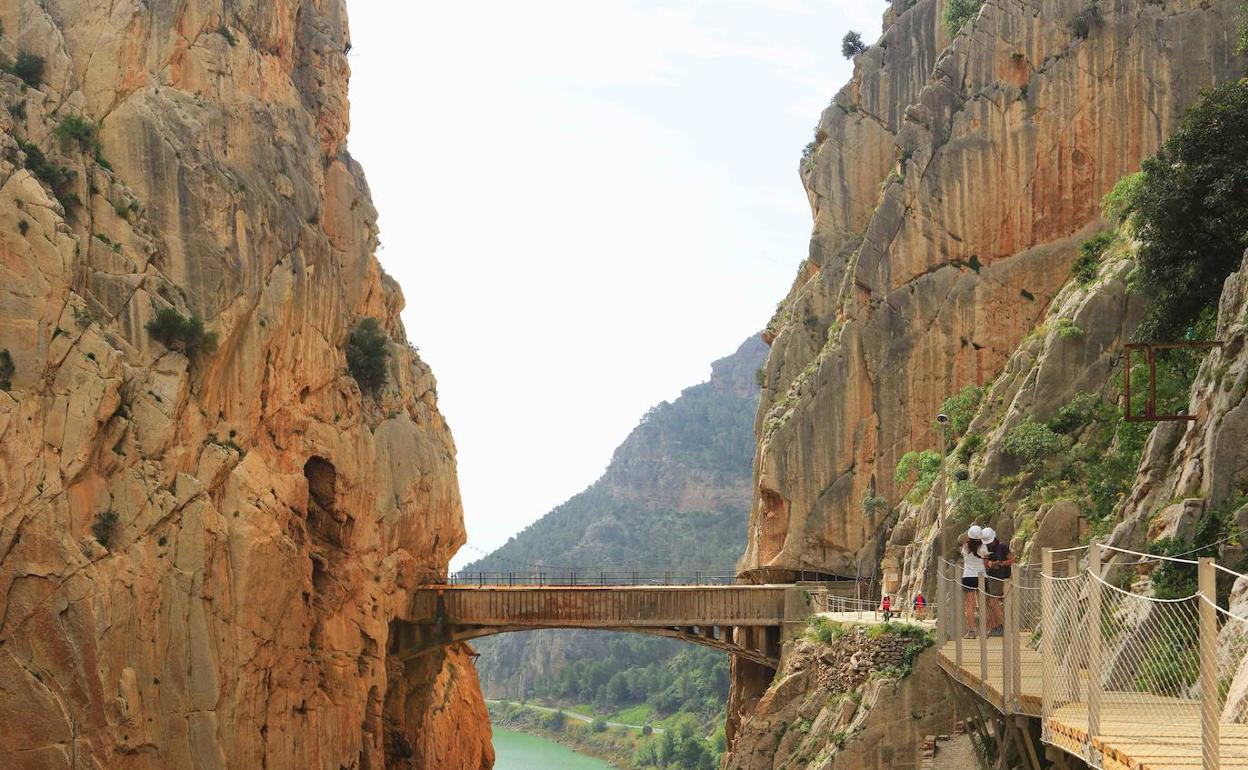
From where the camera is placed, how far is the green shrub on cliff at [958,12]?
56.6 m

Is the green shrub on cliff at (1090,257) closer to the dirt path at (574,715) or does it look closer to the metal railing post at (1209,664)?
the metal railing post at (1209,664)

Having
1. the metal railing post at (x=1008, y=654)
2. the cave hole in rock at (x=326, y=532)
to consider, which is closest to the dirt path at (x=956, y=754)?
the metal railing post at (x=1008, y=654)

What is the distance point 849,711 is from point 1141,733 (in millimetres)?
21959

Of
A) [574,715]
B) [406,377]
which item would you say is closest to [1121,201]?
[406,377]

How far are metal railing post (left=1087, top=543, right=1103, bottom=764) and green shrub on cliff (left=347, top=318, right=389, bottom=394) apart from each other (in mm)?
36383

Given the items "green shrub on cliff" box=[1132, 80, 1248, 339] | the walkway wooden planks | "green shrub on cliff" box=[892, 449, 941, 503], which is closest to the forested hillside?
"green shrub on cliff" box=[892, 449, 941, 503]

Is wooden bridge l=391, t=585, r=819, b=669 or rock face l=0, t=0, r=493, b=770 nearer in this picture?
rock face l=0, t=0, r=493, b=770

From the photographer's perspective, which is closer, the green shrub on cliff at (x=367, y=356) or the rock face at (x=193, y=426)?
the rock face at (x=193, y=426)

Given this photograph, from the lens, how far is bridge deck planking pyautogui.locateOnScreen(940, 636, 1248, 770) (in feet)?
31.3

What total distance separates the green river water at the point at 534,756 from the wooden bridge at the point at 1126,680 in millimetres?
73742

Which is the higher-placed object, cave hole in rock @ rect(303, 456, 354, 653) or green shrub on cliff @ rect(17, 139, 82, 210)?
green shrub on cliff @ rect(17, 139, 82, 210)

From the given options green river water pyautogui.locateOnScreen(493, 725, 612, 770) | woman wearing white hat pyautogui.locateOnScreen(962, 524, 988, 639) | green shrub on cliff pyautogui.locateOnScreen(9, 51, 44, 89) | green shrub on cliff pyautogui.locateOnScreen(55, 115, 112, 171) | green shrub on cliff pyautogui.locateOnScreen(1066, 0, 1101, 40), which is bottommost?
green river water pyautogui.locateOnScreen(493, 725, 612, 770)

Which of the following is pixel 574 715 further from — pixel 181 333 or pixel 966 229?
pixel 181 333

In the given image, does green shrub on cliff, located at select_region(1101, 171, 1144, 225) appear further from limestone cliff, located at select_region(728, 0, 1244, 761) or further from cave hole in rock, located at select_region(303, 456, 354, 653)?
cave hole in rock, located at select_region(303, 456, 354, 653)
